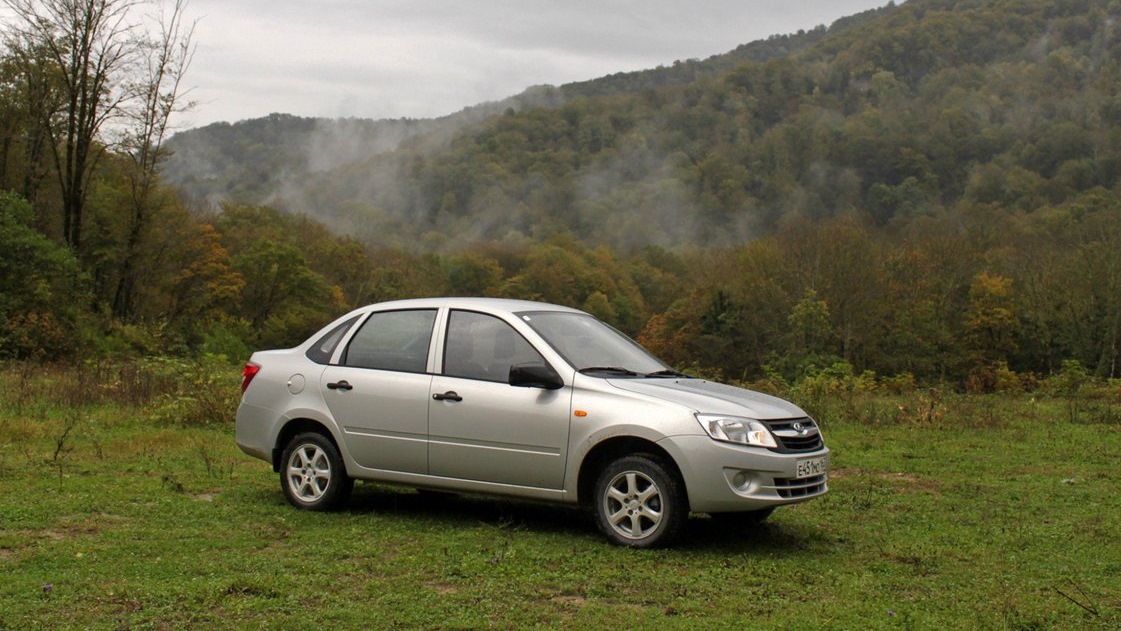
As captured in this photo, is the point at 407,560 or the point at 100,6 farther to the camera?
the point at 100,6

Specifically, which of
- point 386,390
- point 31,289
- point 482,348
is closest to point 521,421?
point 482,348

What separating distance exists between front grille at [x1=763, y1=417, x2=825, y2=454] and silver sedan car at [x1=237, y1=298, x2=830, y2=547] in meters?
0.01

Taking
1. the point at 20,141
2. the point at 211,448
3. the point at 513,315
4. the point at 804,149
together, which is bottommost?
the point at 211,448

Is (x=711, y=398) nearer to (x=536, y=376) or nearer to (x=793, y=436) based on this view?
(x=793, y=436)

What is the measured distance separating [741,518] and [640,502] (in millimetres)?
1417

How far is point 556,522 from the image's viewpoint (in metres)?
8.57

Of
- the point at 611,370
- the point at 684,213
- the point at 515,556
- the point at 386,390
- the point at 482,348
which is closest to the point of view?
the point at 515,556

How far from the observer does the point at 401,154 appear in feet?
514

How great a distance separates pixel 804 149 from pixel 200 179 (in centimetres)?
7247

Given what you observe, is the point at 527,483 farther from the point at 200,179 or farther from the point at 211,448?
the point at 200,179

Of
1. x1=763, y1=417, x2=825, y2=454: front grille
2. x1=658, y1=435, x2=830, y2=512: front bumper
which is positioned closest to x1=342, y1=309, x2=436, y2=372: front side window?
x1=658, y1=435, x2=830, y2=512: front bumper

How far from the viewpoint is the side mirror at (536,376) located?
25.7ft

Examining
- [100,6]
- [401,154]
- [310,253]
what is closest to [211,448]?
[100,6]

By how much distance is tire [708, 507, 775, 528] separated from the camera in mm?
8469
